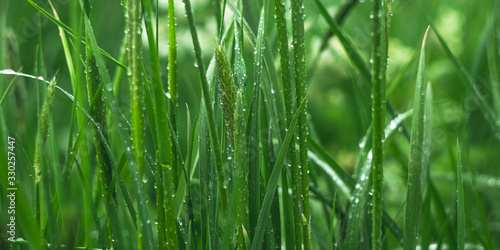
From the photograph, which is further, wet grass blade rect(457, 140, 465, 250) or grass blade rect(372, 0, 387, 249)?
wet grass blade rect(457, 140, 465, 250)

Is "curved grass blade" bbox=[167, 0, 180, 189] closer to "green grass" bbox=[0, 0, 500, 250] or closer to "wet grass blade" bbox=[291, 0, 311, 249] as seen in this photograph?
"green grass" bbox=[0, 0, 500, 250]

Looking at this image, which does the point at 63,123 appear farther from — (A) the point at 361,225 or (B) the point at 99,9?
(A) the point at 361,225

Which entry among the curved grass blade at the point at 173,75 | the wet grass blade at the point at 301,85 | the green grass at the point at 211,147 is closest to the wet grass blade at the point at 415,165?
the green grass at the point at 211,147

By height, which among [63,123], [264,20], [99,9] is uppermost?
[99,9]

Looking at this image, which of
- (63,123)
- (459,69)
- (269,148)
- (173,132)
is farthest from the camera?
(63,123)

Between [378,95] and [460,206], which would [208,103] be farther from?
[460,206]

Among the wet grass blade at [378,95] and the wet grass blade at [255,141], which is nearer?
the wet grass blade at [378,95]

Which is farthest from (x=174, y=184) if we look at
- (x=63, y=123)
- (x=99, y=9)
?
(x=99, y=9)

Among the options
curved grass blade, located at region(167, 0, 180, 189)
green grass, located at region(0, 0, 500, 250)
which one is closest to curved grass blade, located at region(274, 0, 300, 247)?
green grass, located at region(0, 0, 500, 250)

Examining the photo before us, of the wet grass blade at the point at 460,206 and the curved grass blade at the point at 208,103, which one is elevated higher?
the curved grass blade at the point at 208,103

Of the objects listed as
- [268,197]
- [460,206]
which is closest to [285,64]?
[268,197]

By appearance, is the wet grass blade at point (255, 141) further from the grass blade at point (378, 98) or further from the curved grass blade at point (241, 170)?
the grass blade at point (378, 98)
